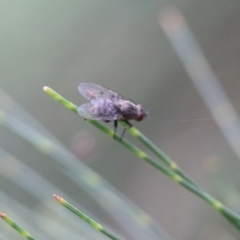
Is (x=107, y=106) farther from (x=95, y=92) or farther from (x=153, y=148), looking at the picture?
(x=153, y=148)

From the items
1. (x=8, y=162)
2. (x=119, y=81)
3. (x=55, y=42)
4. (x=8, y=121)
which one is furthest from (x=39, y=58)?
(x=8, y=121)

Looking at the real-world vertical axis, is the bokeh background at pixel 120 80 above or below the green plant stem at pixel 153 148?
above

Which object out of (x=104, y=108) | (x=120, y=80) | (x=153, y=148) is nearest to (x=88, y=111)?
(x=104, y=108)

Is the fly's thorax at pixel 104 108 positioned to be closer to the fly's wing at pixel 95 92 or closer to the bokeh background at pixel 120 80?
the fly's wing at pixel 95 92

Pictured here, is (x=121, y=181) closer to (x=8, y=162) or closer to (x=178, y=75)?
(x=178, y=75)

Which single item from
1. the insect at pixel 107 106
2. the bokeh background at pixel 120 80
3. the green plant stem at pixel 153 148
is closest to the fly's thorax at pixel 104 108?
the insect at pixel 107 106

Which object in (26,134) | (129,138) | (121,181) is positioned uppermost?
(129,138)

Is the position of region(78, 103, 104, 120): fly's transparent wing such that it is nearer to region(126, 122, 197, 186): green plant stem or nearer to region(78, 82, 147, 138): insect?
region(78, 82, 147, 138): insect
